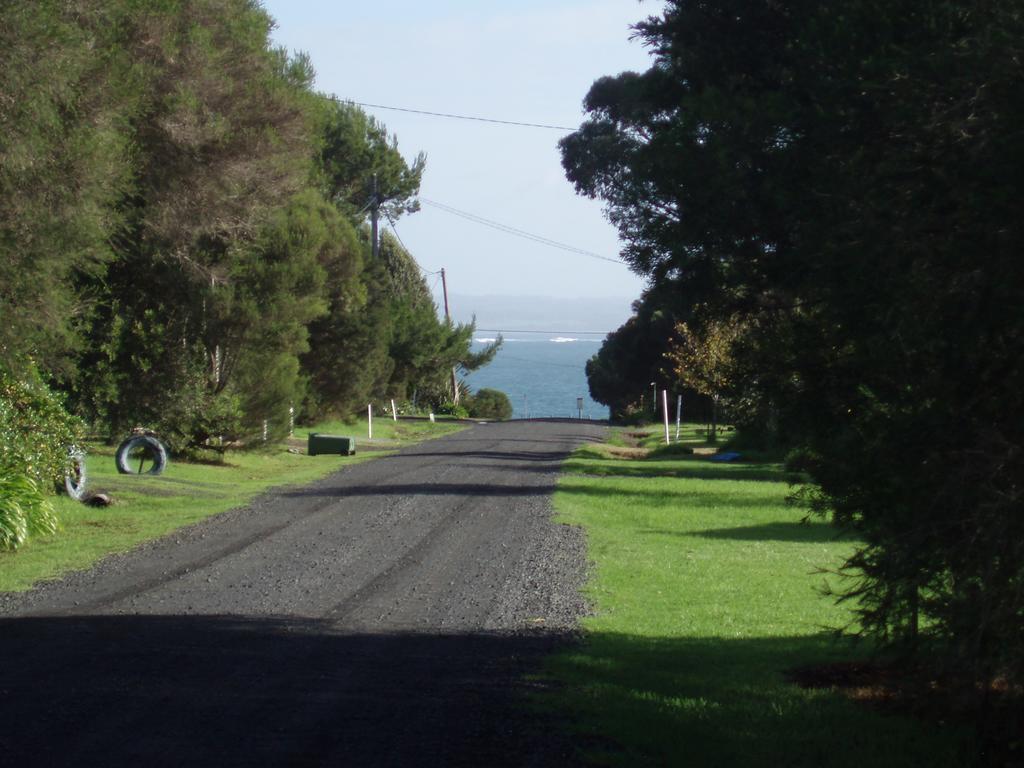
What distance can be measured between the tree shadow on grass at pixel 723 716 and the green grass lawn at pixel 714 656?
12 millimetres

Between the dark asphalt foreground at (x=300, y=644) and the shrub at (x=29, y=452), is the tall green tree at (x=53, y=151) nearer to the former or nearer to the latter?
the shrub at (x=29, y=452)

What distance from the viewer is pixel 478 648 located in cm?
866

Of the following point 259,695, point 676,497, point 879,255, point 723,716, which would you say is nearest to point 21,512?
point 259,695

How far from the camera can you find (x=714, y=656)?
848 cm

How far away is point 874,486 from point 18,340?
38.9 feet

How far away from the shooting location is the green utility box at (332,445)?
100 ft

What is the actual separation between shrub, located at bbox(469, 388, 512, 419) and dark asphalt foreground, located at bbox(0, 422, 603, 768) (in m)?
51.7

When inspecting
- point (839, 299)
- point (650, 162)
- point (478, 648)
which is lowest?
point (478, 648)

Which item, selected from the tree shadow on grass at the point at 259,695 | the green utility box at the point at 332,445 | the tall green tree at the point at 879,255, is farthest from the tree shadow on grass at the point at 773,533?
the green utility box at the point at 332,445

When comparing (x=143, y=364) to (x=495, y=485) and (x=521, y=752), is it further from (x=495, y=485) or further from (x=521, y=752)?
(x=521, y=752)

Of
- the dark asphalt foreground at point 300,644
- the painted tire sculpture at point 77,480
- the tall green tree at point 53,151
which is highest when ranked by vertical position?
the tall green tree at point 53,151

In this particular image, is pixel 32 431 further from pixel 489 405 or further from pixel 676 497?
pixel 489 405

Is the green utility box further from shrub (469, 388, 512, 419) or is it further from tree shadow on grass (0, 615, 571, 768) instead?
shrub (469, 388, 512, 419)

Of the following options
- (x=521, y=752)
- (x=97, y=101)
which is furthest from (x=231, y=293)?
(x=521, y=752)
